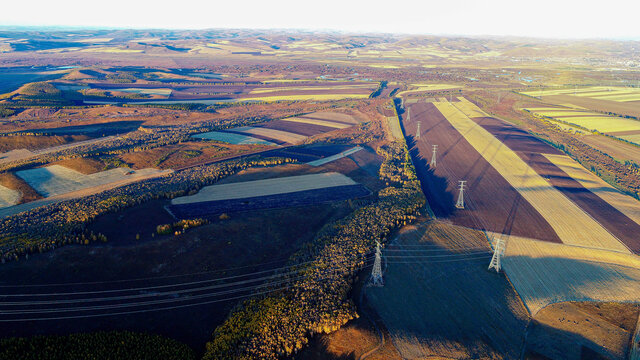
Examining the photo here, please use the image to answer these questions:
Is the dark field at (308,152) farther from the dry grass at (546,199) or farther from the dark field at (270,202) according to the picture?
the dry grass at (546,199)

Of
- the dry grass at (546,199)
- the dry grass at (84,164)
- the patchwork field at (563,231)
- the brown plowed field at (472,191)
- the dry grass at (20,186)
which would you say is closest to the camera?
the patchwork field at (563,231)

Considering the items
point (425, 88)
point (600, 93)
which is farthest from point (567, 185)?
point (600, 93)

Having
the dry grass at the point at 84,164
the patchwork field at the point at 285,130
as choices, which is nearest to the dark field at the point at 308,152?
the patchwork field at the point at 285,130

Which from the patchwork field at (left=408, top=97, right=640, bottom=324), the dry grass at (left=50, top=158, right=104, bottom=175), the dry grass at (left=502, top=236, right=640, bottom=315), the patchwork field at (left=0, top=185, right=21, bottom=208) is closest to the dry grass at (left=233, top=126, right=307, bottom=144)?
the patchwork field at (left=408, top=97, right=640, bottom=324)

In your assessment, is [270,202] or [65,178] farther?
[65,178]

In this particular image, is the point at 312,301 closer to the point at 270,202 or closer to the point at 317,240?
the point at 317,240

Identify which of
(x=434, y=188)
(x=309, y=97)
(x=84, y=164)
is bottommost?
(x=84, y=164)

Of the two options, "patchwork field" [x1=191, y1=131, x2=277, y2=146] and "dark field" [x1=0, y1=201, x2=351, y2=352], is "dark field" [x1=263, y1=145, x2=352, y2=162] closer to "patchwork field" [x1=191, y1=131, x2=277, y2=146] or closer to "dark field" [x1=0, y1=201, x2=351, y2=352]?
"patchwork field" [x1=191, y1=131, x2=277, y2=146]
